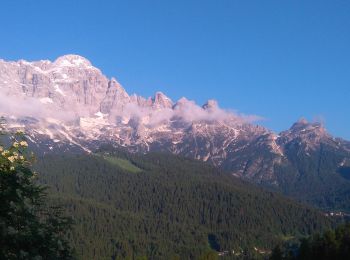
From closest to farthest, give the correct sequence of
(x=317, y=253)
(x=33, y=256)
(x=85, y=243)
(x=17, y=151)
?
(x=33, y=256)
(x=17, y=151)
(x=317, y=253)
(x=85, y=243)

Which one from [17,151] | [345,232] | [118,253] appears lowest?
[118,253]

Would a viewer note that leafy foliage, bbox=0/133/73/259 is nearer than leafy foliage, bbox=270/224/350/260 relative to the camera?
Yes

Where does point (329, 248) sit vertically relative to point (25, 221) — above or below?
below

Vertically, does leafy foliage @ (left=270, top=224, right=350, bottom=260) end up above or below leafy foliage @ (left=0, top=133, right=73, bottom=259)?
below

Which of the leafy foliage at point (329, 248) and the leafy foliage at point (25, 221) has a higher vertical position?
the leafy foliage at point (25, 221)

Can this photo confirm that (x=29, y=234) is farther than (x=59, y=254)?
No

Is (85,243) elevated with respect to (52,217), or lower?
lower

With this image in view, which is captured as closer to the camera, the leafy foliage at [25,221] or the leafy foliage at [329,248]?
the leafy foliage at [25,221]

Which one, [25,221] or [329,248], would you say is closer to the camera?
[25,221]

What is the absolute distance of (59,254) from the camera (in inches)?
529

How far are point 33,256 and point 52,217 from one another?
178cm

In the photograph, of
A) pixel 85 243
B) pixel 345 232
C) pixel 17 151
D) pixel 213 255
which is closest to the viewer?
pixel 17 151

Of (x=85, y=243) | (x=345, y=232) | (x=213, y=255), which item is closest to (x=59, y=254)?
(x=345, y=232)

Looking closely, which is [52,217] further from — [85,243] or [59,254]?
[85,243]
